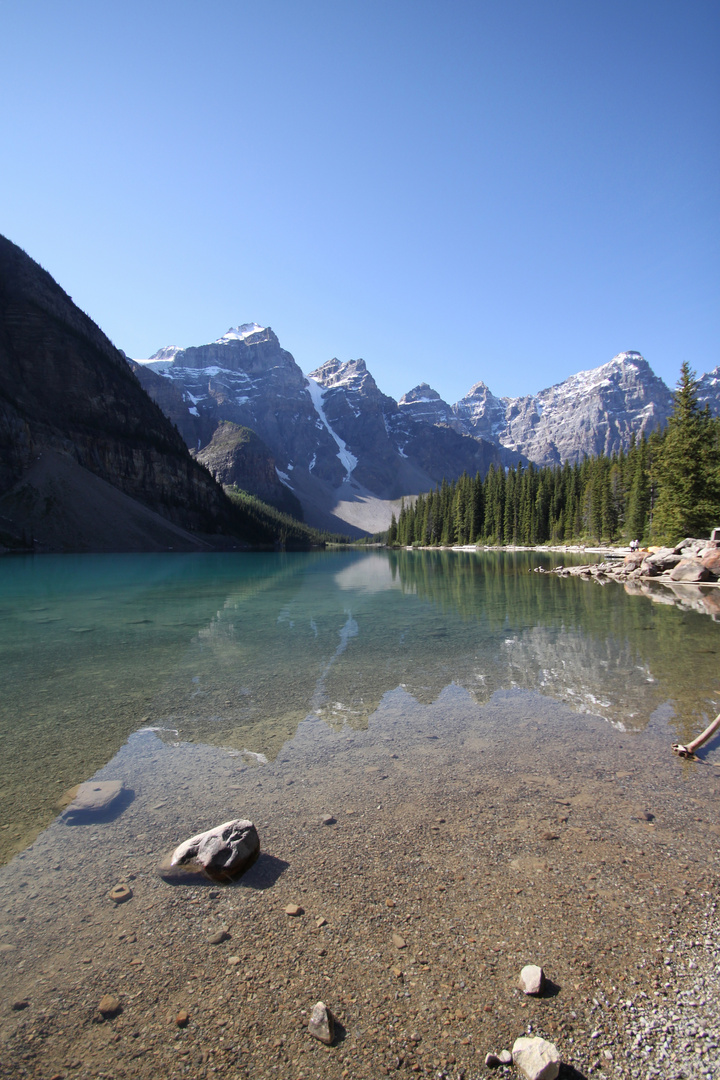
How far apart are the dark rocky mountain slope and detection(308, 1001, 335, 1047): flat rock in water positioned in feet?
322

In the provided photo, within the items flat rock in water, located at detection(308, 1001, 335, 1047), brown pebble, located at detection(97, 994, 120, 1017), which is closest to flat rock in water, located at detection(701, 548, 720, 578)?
flat rock in water, located at detection(308, 1001, 335, 1047)

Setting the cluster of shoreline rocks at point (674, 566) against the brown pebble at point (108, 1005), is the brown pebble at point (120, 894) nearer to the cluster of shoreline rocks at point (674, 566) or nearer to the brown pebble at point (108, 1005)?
the brown pebble at point (108, 1005)

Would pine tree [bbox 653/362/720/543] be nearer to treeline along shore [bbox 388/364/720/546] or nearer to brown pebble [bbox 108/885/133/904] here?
treeline along shore [bbox 388/364/720/546]

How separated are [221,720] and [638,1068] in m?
7.65

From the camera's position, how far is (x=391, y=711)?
31.8 feet

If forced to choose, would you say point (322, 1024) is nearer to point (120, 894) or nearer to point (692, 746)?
point (120, 894)

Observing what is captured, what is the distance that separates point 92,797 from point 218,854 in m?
2.59

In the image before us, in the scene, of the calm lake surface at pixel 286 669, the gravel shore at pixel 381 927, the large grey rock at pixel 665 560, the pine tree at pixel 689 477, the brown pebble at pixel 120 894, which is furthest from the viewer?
the pine tree at pixel 689 477

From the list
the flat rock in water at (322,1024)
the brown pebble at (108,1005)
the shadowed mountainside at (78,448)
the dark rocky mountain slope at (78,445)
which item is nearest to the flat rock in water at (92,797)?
the brown pebble at (108,1005)

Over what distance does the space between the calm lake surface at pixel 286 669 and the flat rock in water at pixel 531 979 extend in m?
4.69

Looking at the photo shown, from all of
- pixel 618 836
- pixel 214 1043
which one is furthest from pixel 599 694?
pixel 214 1043

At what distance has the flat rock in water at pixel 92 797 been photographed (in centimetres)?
609

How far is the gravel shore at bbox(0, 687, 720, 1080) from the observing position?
10.2 ft

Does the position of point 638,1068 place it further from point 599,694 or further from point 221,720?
point 599,694
